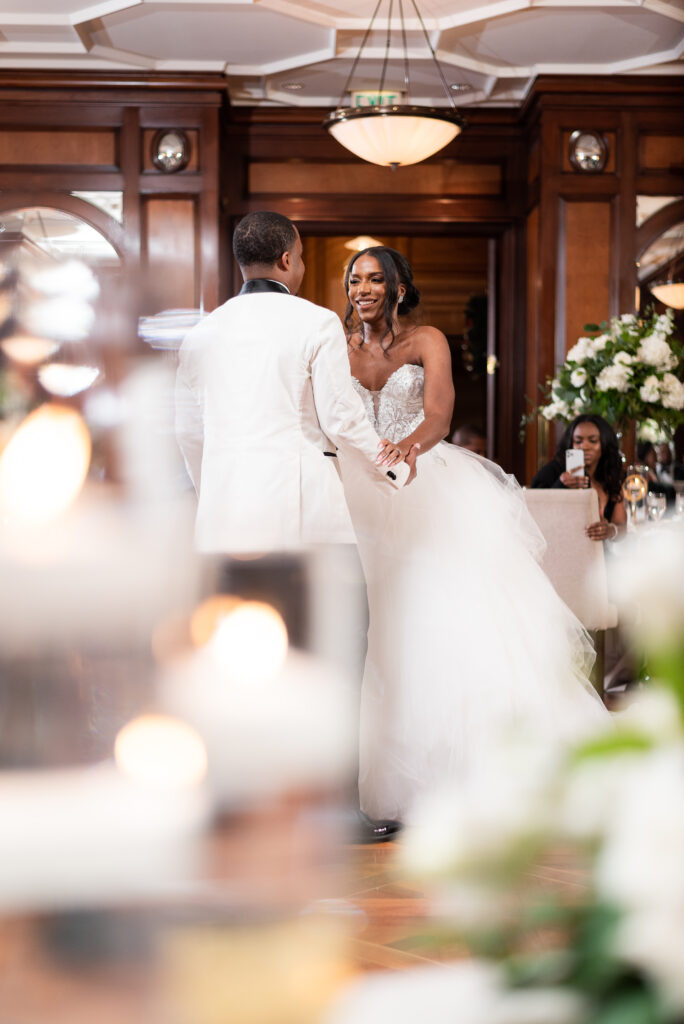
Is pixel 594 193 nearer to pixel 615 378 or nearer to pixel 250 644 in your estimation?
pixel 615 378

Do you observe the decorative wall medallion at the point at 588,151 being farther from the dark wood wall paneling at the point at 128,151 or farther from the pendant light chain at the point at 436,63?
the dark wood wall paneling at the point at 128,151

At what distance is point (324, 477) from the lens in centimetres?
275

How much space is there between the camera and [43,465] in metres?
0.85

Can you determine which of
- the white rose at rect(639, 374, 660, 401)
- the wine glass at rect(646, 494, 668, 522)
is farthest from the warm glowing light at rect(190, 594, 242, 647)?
the white rose at rect(639, 374, 660, 401)

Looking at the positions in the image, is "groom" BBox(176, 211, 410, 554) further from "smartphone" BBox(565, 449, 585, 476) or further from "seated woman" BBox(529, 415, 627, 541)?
"seated woman" BBox(529, 415, 627, 541)

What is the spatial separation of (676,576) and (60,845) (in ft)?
1.22

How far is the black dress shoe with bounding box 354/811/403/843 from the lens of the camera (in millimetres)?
3029

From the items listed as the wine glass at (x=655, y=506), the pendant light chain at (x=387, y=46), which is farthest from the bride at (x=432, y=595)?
the pendant light chain at (x=387, y=46)

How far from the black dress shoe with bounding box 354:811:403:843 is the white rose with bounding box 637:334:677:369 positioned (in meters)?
2.80

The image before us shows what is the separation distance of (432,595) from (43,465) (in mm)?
2440

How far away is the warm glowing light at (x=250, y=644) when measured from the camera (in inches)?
32.1

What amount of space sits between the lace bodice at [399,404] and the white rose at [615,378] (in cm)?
198

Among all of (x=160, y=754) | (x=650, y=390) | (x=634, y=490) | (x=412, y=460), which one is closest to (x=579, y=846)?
(x=160, y=754)

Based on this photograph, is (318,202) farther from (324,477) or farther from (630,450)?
(324,477)
